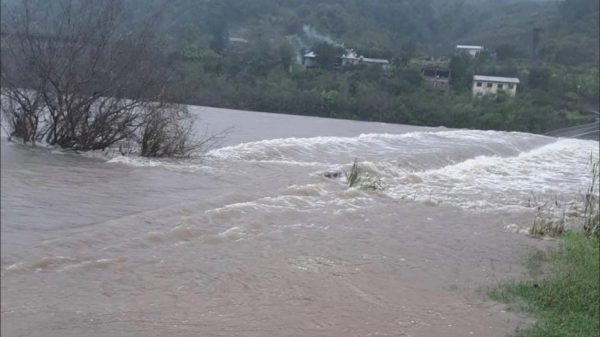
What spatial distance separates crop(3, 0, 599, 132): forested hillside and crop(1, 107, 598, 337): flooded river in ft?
8.45

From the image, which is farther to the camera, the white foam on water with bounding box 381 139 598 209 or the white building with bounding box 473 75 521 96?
the white building with bounding box 473 75 521 96

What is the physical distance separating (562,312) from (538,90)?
10361mm

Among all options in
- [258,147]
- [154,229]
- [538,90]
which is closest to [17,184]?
[154,229]

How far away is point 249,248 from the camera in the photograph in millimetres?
7039

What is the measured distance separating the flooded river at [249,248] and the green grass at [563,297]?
0.80ft

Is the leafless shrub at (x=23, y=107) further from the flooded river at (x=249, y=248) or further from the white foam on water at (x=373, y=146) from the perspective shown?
the white foam on water at (x=373, y=146)

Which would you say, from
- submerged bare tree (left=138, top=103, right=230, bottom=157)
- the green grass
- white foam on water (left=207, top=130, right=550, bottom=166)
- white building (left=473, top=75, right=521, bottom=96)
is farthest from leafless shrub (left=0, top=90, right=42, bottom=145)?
white building (left=473, top=75, right=521, bottom=96)

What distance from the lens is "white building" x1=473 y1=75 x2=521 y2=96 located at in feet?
48.3

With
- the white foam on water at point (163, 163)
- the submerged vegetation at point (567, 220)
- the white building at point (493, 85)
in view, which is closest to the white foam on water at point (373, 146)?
the white foam on water at point (163, 163)

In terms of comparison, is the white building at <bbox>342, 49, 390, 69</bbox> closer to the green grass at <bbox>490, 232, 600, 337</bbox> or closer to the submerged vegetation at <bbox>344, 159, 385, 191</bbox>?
the submerged vegetation at <bbox>344, 159, 385, 191</bbox>

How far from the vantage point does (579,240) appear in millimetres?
8344

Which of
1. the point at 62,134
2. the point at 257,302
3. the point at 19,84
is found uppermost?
the point at 19,84

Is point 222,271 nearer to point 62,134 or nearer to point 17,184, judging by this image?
point 17,184

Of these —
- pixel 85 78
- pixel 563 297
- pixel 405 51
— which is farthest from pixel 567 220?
pixel 85 78
